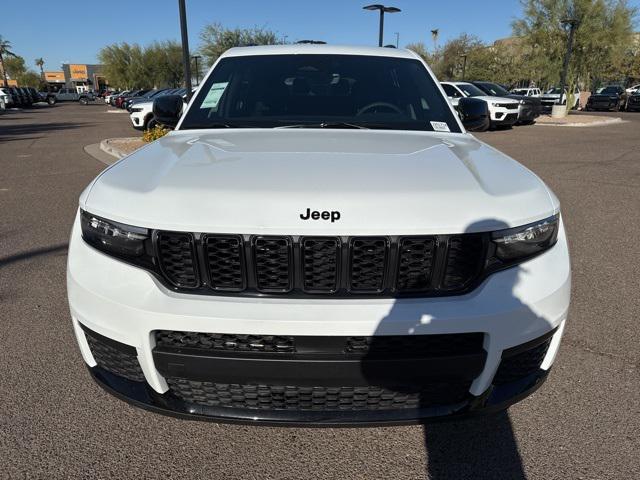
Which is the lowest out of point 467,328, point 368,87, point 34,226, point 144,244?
point 34,226

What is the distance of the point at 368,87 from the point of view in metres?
3.21

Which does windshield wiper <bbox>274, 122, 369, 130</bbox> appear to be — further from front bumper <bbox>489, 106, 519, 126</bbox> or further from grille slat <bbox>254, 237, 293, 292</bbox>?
front bumper <bbox>489, 106, 519, 126</bbox>

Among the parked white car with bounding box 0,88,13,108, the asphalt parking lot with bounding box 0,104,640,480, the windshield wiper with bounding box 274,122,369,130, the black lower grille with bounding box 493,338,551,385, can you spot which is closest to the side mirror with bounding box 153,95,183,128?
the windshield wiper with bounding box 274,122,369,130

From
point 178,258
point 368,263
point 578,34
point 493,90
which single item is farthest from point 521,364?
point 578,34

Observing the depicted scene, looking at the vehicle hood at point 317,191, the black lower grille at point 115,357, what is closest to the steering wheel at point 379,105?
the vehicle hood at point 317,191

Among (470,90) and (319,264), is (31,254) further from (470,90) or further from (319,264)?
(470,90)

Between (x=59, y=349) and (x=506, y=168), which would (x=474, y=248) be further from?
(x=59, y=349)

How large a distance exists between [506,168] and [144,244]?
157 centimetres

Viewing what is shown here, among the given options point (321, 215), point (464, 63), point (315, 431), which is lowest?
point (464, 63)

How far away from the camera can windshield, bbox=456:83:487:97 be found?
57.7 ft

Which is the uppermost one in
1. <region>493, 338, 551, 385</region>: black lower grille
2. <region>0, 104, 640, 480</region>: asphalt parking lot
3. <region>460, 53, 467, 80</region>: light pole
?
<region>493, 338, 551, 385</region>: black lower grille

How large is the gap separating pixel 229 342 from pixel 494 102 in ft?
57.3

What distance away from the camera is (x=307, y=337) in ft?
5.41

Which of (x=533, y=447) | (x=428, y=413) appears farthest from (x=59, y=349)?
(x=533, y=447)
